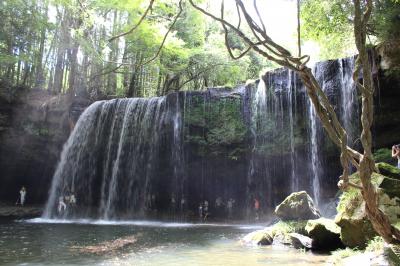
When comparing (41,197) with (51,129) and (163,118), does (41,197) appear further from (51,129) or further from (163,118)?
(163,118)

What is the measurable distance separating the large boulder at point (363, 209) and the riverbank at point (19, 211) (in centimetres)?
1818

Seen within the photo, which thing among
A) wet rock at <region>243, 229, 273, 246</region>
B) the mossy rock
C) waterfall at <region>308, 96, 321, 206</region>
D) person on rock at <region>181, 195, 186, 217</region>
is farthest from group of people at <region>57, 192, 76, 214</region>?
the mossy rock

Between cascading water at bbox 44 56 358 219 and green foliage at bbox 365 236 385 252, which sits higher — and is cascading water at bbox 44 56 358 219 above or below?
above

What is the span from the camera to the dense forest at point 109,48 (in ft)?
79.6

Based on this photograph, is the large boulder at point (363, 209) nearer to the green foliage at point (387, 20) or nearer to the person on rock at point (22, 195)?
the green foliage at point (387, 20)

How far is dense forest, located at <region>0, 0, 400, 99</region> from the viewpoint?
2427 centimetres

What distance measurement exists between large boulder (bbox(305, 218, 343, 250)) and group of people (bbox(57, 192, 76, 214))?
15439 mm

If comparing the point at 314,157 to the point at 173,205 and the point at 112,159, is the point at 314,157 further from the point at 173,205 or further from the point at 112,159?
the point at 112,159

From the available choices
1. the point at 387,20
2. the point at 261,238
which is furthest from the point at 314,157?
the point at 261,238

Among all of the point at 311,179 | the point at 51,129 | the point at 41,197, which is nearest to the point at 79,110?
the point at 51,129

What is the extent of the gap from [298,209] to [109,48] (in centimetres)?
1932

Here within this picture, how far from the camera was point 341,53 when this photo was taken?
25.1m

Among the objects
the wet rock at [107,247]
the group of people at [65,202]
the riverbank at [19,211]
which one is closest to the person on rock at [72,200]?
the group of people at [65,202]

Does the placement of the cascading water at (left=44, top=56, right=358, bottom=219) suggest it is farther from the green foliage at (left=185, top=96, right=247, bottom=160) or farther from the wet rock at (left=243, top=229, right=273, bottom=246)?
the wet rock at (left=243, top=229, right=273, bottom=246)
